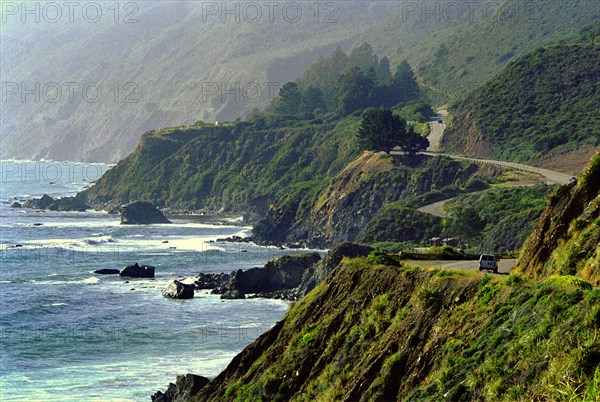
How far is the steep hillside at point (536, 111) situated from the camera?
16175 centimetres

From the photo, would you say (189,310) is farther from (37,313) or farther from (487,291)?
(487,291)

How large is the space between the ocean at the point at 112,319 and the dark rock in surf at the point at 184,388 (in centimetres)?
506

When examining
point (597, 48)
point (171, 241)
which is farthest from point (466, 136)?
point (171, 241)

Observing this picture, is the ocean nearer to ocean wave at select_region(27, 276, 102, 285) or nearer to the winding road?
ocean wave at select_region(27, 276, 102, 285)

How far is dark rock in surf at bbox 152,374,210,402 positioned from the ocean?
5.06 metres

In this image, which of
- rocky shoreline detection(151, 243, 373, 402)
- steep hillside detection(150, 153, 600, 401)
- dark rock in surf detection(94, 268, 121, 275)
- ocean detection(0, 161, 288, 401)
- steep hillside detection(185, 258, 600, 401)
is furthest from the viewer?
dark rock in surf detection(94, 268, 121, 275)

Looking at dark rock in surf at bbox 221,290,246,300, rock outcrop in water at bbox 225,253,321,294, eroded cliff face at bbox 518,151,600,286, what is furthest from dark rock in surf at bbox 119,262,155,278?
eroded cliff face at bbox 518,151,600,286

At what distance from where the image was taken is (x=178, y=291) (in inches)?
4048

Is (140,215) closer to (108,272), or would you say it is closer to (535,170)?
(535,170)

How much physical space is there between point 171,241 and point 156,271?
34859 millimetres

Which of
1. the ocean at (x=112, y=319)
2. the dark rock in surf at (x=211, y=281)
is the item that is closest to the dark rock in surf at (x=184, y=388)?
the ocean at (x=112, y=319)

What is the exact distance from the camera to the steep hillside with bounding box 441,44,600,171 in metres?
162

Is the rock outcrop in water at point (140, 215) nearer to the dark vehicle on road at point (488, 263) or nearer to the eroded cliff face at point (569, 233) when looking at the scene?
the dark vehicle on road at point (488, 263)

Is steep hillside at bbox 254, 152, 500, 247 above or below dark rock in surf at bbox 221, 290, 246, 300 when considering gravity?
above
